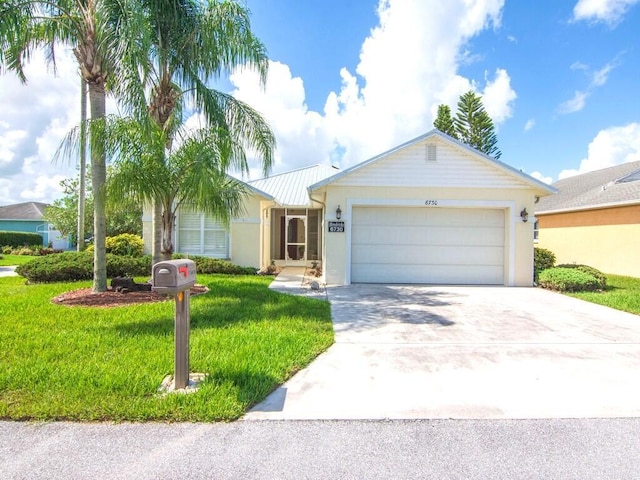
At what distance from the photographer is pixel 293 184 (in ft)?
61.0

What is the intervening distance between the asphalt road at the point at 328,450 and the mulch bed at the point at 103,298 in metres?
4.71

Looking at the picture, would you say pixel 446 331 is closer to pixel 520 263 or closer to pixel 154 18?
pixel 520 263

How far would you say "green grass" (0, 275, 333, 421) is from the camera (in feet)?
10.3

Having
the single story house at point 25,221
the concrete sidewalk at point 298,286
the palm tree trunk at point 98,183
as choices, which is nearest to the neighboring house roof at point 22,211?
the single story house at point 25,221

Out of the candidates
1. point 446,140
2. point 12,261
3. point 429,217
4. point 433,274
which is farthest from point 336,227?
point 12,261

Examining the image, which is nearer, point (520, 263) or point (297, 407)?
point (297, 407)

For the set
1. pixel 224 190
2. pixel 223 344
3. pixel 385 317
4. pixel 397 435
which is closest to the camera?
pixel 397 435

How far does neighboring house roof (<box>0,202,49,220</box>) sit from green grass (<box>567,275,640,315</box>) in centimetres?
4133

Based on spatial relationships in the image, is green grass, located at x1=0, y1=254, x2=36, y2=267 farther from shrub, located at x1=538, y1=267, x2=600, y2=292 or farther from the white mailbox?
shrub, located at x1=538, y1=267, x2=600, y2=292

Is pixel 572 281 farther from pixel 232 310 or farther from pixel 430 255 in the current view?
pixel 232 310

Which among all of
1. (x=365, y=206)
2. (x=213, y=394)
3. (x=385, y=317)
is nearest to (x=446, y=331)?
(x=385, y=317)

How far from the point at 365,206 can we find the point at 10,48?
9547 millimetres

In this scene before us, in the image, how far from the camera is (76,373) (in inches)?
147

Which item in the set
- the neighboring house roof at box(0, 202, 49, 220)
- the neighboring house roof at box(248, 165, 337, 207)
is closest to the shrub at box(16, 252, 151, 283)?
the neighboring house roof at box(248, 165, 337, 207)
